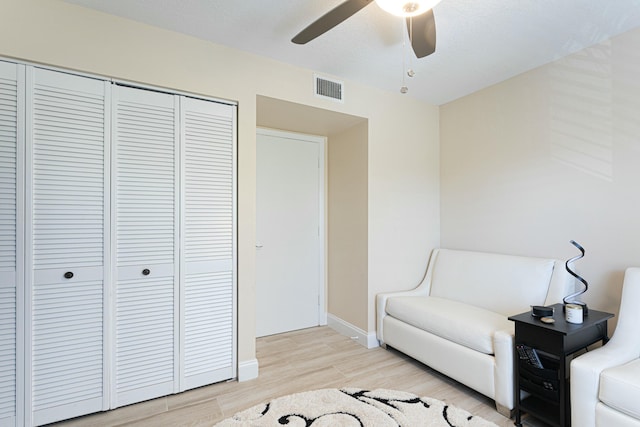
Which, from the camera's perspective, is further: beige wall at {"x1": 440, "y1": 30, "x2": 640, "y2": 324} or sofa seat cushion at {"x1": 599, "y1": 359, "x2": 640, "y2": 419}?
beige wall at {"x1": 440, "y1": 30, "x2": 640, "y2": 324}

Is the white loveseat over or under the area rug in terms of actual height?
over

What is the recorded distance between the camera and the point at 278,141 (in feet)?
11.2

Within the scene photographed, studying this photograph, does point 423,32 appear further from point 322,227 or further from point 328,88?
point 322,227

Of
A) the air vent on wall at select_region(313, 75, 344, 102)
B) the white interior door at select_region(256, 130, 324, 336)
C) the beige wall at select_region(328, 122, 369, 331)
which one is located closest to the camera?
the air vent on wall at select_region(313, 75, 344, 102)

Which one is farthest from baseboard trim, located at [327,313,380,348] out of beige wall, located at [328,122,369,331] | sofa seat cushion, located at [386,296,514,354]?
sofa seat cushion, located at [386,296,514,354]

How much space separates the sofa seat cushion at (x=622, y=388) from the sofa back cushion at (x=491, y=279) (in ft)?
2.81

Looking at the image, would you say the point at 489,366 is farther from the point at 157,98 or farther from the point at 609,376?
the point at 157,98

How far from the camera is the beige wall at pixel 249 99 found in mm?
1844

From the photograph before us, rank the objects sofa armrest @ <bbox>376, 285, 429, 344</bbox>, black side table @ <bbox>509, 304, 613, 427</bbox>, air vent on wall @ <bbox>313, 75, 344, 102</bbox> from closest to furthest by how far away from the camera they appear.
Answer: black side table @ <bbox>509, 304, 613, 427</bbox> → air vent on wall @ <bbox>313, 75, 344, 102</bbox> → sofa armrest @ <bbox>376, 285, 429, 344</bbox>

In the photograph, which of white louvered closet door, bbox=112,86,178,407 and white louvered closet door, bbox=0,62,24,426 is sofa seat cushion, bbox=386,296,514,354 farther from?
white louvered closet door, bbox=0,62,24,426

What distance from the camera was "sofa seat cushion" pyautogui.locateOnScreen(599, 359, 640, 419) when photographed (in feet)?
4.63

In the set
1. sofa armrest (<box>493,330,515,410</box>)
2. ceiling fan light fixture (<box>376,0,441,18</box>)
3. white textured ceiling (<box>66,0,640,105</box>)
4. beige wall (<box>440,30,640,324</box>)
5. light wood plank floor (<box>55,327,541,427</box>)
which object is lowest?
light wood plank floor (<box>55,327,541,427</box>)

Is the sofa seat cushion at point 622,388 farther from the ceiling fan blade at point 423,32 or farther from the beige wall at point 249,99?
the ceiling fan blade at point 423,32

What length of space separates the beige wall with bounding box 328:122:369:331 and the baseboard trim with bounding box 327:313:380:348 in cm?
5
